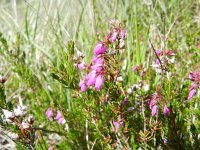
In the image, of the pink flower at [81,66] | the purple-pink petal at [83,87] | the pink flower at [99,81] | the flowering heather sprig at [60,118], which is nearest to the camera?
the pink flower at [99,81]

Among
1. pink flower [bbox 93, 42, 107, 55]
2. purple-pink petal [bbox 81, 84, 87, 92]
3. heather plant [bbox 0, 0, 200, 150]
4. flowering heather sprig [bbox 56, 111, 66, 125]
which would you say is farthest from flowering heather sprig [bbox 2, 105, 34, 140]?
flowering heather sprig [bbox 56, 111, 66, 125]

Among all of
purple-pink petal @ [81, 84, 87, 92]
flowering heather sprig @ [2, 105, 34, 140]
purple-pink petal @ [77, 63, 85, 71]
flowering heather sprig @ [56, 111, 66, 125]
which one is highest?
purple-pink petal @ [77, 63, 85, 71]

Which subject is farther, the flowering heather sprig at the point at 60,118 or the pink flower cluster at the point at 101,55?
the flowering heather sprig at the point at 60,118

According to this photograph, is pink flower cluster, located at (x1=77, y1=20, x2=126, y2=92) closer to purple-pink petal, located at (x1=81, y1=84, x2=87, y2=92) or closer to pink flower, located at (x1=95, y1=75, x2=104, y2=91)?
pink flower, located at (x1=95, y1=75, x2=104, y2=91)

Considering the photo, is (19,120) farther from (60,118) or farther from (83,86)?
(60,118)

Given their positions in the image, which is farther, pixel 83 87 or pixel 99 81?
pixel 83 87

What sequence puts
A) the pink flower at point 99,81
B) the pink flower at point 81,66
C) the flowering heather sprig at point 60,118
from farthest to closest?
the flowering heather sprig at point 60,118 → the pink flower at point 81,66 → the pink flower at point 99,81

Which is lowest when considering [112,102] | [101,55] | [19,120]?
[19,120]

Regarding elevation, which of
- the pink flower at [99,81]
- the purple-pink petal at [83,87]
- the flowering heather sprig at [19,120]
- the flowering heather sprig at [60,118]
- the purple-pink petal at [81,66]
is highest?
the purple-pink petal at [81,66]

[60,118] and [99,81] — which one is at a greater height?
A: [60,118]

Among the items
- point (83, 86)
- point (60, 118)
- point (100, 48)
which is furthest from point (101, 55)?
point (60, 118)

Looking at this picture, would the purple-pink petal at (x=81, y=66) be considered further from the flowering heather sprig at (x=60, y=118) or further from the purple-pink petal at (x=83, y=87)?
the flowering heather sprig at (x=60, y=118)

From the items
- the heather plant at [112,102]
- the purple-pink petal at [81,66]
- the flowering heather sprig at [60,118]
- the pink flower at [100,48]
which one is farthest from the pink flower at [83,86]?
the flowering heather sprig at [60,118]
